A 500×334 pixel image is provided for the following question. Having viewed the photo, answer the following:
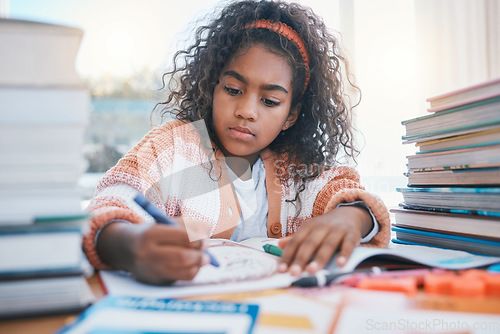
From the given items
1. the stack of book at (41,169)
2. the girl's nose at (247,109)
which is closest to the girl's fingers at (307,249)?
the stack of book at (41,169)

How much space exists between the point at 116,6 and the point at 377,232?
200 cm

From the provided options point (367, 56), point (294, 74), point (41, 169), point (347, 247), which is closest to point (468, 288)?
point (347, 247)

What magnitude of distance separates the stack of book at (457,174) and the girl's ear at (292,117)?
0.48m

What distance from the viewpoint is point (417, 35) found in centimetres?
166

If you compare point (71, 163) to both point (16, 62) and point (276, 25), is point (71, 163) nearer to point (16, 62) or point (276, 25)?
point (16, 62)

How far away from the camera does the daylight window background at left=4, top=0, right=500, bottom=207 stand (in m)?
1.55

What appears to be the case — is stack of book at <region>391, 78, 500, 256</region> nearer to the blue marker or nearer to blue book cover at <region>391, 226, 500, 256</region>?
blue book cover at <region>391, 226, 500, 256</region>

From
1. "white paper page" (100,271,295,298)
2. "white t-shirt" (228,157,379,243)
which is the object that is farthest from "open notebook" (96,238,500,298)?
"white t-shirt" (228,157,379,243)

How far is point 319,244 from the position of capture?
0.49m

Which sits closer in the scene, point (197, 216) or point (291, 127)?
point (197, 216)

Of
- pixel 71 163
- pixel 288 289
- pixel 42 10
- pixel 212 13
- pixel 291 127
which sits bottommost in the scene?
pixel 288 289

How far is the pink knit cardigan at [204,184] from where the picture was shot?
73 centimetres

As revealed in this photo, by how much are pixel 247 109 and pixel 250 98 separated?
0.03 metres

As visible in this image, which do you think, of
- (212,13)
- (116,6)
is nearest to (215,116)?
(212,13)
